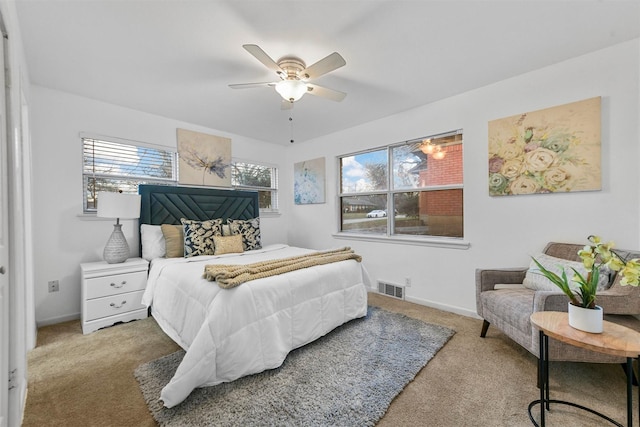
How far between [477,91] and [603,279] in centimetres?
204

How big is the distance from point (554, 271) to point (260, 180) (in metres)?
4.08

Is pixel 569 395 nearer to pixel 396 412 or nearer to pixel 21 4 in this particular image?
pixel 396 412

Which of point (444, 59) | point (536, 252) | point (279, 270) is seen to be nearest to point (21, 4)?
point (279, 270)

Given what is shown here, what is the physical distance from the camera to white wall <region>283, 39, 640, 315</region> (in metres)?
2.08

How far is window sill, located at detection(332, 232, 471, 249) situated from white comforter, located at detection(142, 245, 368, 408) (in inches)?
40.7

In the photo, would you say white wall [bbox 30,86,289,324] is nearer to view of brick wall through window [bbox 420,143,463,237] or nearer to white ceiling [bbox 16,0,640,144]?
white ceiling [bbox 16,0,640,144]

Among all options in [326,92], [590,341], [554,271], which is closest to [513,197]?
[554,271]

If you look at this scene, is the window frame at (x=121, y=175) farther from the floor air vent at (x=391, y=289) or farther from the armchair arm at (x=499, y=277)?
the armchair arm at (x=499, y=277)

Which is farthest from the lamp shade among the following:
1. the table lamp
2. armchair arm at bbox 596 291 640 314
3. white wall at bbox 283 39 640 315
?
armchair arm at bbox 596 291 640 314

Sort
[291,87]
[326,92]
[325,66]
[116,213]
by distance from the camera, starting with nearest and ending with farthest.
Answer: [325,66], [291,87], [326,92], [116,213]

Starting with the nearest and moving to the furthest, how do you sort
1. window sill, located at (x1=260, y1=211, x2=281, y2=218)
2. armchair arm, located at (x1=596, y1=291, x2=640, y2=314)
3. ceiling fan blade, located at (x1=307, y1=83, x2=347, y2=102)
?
armchair arm, located at (x1=596, y1=291, x2=640, y2=314), ceiling fan blade, located at (x1=307, y1=83, x2=347, y2=102), window sill, located at (x1=260, y1=211, x2=281, y2=218)

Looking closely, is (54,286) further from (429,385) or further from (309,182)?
(429,385)

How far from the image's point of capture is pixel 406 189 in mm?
3520

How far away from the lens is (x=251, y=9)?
1691 mm
